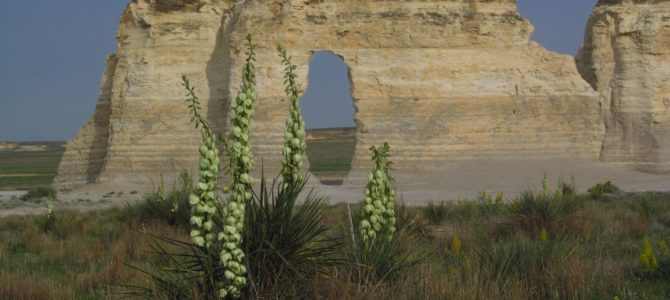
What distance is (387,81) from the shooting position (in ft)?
77.6

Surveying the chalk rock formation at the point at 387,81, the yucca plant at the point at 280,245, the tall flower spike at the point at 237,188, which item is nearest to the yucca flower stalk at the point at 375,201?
the yucca plant at the point at 280,245

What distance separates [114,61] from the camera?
2762cm

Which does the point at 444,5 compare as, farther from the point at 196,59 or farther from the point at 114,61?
the point at 114,61

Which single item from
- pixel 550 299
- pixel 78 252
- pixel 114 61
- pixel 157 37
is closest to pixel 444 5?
pixel 157 37

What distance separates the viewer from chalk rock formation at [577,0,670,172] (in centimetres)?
2467

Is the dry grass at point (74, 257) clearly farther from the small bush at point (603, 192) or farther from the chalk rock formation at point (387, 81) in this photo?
the small bush at point (603, 192)

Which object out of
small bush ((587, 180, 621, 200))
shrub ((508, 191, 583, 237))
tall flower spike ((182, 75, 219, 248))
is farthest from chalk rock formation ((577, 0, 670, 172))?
tall flower spike ((182, 75, 219, 248))

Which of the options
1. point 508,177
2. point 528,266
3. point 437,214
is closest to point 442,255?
point 528,266

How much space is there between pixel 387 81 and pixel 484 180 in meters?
4.40

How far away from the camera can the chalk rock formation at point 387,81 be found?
23594 millimetres

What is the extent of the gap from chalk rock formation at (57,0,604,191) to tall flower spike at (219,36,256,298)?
18.0 m

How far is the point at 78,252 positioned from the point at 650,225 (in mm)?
8447

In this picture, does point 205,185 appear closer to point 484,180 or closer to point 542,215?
point 542,215

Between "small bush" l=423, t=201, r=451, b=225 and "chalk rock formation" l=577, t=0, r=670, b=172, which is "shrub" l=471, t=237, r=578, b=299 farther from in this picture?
"chalk rock formation" l=577, t=0, r=670, b=172
